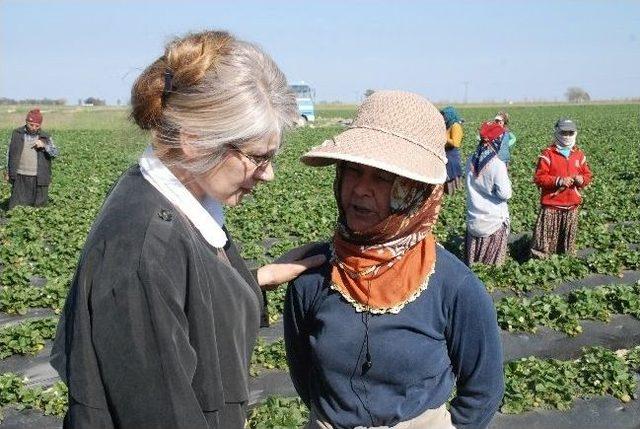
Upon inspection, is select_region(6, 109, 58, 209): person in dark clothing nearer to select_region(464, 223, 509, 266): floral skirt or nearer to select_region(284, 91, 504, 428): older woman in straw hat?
select_region(464, 223, 509, 266): floral skirt

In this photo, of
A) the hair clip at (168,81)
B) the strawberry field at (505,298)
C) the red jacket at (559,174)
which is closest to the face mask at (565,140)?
the red jacket at (559,174)

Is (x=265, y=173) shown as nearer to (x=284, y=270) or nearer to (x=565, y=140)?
(x=284, y=270)

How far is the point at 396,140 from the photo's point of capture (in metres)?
1.91

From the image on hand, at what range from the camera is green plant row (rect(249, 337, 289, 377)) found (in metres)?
5.02

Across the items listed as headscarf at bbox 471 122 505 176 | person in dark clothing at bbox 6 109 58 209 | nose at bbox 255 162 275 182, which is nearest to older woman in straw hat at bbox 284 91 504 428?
nose at bbox 255 162 275 182

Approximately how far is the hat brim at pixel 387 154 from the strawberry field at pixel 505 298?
0.15 meters

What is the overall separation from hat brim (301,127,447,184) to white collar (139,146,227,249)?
17.5 inches

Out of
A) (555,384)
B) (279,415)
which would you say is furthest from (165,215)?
(555,384)

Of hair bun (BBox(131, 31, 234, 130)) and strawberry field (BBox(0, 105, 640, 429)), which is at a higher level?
hair bun (BBox(131, 31, 234, 130))

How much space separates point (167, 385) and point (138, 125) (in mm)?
655

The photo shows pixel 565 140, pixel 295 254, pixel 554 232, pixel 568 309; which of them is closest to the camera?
pixel 295 254

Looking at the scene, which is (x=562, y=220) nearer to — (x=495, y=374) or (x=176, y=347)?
(x=495, y=374)

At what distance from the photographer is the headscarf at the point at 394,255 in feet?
6.42

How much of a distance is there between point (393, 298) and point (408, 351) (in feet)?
→ 0.53
